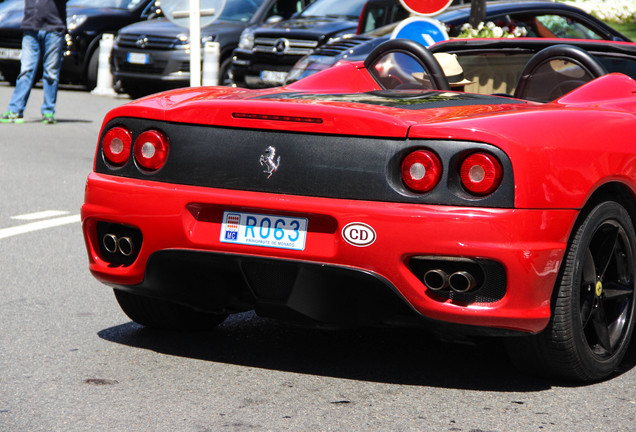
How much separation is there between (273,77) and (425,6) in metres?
6.01

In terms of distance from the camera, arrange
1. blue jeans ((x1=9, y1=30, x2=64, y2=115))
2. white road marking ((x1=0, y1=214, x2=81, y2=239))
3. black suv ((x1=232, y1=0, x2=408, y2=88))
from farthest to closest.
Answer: black suv ((x1=232, y1=0, x2=408, y2=88)) → blue jeans ((x1=9, y1=30, x2=64, y2=115)) → white road marking ((x1=0, y1=214, x2=81, y2=239))

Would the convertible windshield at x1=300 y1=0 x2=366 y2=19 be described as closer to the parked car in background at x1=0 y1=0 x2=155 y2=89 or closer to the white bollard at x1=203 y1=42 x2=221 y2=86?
the white bollard at x1=203 y1=42 x2=221 y2=86

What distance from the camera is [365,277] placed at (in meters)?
4.08

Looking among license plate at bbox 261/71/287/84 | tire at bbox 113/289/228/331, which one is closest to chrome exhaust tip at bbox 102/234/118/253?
tire at bbox 113/289/228/331

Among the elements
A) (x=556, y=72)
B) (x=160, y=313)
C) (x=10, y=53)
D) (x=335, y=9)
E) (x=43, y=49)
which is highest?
(x=556, y=72)

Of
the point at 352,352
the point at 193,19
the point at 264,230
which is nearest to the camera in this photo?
the point at 264,230

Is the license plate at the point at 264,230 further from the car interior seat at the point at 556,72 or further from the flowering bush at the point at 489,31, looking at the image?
the flowering bush at the point at 489,31

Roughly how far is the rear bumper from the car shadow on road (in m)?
0.39

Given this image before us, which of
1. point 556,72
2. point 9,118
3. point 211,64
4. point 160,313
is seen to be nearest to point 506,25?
point 211,64

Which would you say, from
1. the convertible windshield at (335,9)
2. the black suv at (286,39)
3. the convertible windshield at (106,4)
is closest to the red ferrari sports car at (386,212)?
the black suv at (286,39)

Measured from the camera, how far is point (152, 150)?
449 centimetres

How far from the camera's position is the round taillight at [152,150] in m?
4.48

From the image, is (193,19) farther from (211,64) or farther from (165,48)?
(165,48)

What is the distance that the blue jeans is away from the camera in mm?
14781
